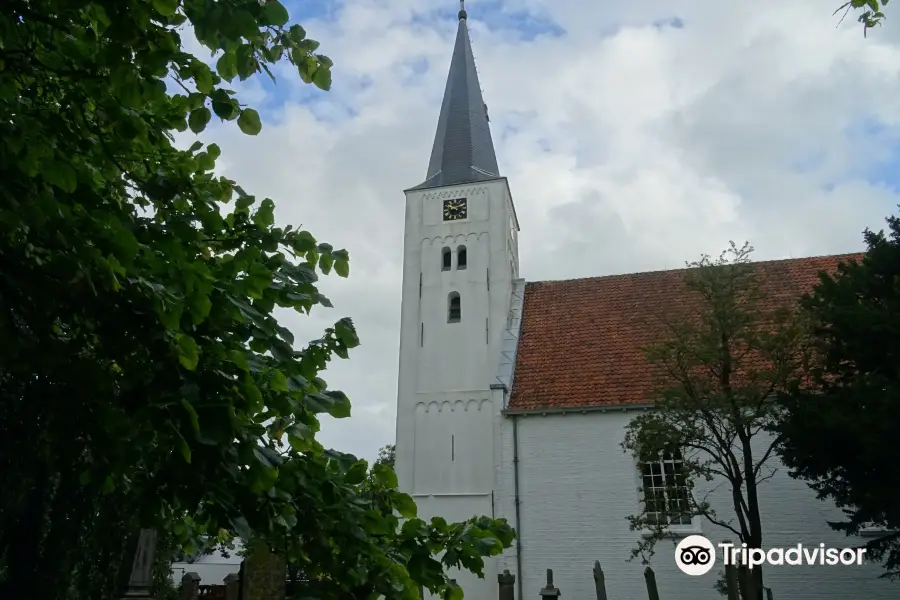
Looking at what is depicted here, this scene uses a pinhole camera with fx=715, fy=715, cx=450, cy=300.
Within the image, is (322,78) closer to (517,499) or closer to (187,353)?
(187,353)

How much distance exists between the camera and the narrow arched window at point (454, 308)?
19375 mm

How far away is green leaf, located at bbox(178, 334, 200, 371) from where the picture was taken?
215cm

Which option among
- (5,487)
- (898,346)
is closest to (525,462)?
(898,346)

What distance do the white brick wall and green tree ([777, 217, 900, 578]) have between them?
3.67 m

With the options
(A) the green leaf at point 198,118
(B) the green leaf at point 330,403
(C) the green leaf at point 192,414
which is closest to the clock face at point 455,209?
(A) the green leaf at point 198,118

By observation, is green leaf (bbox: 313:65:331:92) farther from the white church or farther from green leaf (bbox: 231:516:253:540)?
the white church

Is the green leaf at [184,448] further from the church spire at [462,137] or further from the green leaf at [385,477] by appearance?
the church spire at [462,137]

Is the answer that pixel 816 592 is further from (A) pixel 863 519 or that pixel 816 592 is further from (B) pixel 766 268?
(B) pixel 766 268

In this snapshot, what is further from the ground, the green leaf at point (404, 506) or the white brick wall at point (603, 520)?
the white brick wall at point (603, 520)

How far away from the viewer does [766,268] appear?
19094mm

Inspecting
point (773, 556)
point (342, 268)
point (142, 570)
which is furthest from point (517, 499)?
point (342, 268)

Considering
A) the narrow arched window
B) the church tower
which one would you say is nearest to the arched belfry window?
the church tower

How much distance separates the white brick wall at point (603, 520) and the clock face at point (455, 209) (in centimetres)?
639

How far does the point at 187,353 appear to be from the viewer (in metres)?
2.17
